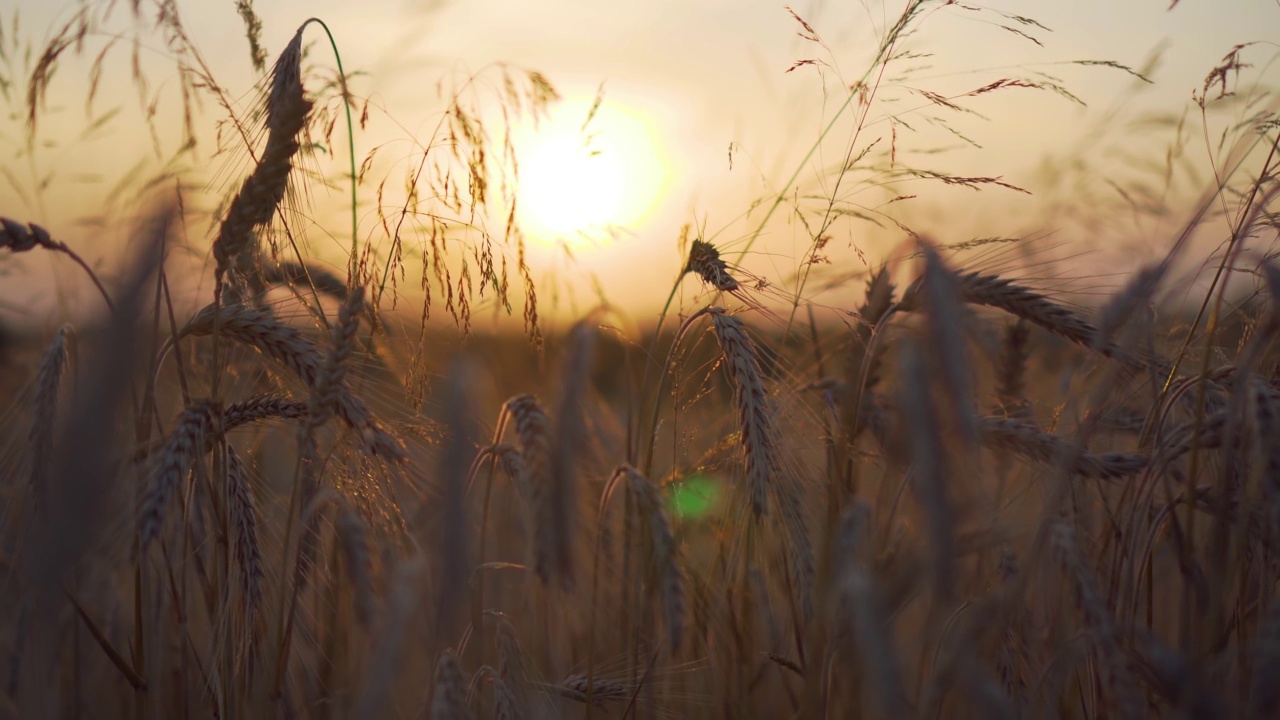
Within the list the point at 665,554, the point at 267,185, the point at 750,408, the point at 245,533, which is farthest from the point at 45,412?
the point at 750,408

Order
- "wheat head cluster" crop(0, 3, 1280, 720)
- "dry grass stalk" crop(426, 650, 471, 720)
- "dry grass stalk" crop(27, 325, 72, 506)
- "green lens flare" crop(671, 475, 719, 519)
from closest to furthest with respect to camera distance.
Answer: "wheat head cluster" crop(0, 3, 1280, 720)
"dry grass stalk" crop(426, 650, 471, 720)
"dry grass stalk" crop(27, 325, 72, 506)
"green lens flare" crop(671, 475, 719, 519)

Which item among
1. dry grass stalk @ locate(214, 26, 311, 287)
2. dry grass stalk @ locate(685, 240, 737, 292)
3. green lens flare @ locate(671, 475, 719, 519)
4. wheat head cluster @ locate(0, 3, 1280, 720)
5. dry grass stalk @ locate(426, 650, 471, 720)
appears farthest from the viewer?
green lens flare @ locate(671, 475, 719, 519)

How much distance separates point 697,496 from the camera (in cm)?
215

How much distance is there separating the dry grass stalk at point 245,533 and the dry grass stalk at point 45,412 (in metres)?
0.32

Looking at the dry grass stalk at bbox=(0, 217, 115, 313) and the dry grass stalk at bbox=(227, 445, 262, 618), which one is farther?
the dry grass stalk at bbox=(227, 445, 262, 618)

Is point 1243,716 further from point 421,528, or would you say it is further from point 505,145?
point 505,145

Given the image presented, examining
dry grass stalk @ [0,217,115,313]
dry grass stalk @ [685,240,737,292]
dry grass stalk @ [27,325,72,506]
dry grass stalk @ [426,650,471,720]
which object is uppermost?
dry grass stalk @ [685,240,737,292]

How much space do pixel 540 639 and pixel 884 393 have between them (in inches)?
46.2

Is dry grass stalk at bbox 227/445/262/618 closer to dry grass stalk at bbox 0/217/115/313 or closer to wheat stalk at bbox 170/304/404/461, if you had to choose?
wheat stalk at bbox 170/304/404/461

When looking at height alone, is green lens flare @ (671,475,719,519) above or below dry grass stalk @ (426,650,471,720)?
above

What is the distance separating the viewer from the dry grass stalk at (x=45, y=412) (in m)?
1.39

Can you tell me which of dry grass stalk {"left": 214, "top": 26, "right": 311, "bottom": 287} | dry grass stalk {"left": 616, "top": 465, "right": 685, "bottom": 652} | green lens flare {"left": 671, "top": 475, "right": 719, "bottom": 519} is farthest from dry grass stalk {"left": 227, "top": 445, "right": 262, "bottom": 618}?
green lens flare {"left": 671, "top": 475, "right": 719, "bottom": 519}

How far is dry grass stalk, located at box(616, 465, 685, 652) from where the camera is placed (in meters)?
1.25

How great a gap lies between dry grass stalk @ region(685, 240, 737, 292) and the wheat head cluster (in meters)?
0.01
